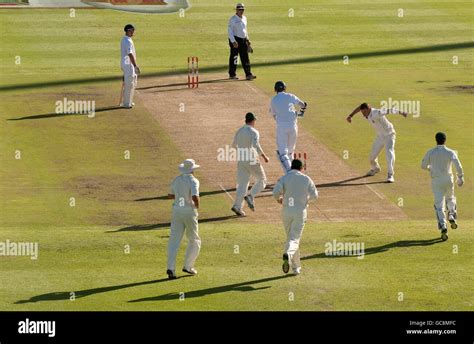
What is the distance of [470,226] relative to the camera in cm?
2814

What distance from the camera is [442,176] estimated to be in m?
26.9

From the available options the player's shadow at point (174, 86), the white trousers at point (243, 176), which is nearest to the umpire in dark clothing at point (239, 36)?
the player's shadow at point (174, 86)

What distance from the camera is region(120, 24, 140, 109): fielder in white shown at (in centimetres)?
3759

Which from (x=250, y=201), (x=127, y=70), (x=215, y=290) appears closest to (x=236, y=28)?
(x=127, y=70)

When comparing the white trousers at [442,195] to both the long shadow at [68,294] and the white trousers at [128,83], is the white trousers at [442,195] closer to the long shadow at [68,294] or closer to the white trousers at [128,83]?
the long shadow at [68,294]

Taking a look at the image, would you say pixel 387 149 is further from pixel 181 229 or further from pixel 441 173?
pixel 181 229

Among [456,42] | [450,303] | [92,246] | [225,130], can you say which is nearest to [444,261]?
[450,303]

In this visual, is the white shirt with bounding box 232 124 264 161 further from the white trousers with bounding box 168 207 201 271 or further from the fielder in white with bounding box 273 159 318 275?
the white trousers with bounding box 168 207 201 271

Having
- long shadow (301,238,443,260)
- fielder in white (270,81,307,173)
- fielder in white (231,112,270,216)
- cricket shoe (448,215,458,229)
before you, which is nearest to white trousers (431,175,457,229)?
cricket shoe (448,215,458,229)

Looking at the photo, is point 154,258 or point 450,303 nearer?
point 450,303

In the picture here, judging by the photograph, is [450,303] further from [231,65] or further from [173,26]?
[173,26]

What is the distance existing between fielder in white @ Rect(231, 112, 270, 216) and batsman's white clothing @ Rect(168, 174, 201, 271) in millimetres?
4575

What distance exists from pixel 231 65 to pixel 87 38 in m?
8.68

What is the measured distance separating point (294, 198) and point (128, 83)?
15191mm
